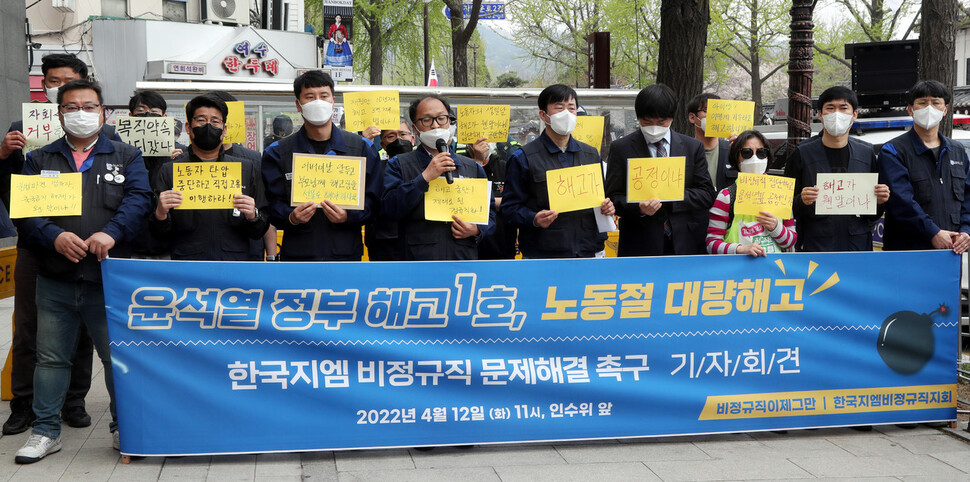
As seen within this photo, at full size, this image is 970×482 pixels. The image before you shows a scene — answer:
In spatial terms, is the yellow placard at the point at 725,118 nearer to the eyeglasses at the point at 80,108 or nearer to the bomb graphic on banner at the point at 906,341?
the bomb graphic on banner at the point at 906,341

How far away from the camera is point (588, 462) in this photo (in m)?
4.95

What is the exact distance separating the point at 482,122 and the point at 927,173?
8.98ft

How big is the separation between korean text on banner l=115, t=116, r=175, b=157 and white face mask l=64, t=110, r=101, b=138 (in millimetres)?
711

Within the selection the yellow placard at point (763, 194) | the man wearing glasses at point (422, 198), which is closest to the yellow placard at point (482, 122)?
the man wearing glasses at point (422, 198)

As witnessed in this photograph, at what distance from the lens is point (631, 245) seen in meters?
5.98

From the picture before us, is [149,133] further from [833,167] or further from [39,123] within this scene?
[833,167]

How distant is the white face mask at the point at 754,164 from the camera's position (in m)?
5.71

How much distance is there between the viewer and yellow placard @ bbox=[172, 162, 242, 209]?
5.01 meters

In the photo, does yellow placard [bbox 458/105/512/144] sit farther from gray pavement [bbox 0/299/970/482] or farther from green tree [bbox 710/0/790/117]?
green tree [bbox 710/0/790/117]

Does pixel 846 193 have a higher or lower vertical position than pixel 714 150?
lower

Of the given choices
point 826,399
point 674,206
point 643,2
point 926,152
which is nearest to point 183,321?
point 674,206

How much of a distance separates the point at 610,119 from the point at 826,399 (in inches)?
392

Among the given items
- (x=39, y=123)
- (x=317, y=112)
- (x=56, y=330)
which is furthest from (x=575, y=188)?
(x=39, y=123)

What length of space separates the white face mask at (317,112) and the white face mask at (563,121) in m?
1.31
